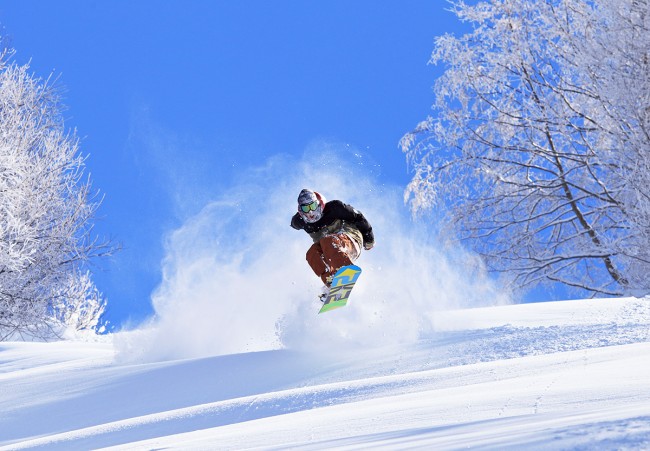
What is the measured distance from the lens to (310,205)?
8.47m

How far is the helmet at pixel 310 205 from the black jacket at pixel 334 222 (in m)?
0.15

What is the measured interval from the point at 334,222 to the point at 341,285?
2.48ft

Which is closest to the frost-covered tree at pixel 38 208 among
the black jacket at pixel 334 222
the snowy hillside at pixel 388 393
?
the snowy hillside at pixel 388 393

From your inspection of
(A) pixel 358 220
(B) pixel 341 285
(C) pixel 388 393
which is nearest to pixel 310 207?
(A) pixel 358 220

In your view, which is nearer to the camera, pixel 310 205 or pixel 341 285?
pixel 310 205

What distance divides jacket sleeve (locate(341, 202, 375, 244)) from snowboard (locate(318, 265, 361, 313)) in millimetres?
604

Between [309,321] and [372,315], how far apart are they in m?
0.92

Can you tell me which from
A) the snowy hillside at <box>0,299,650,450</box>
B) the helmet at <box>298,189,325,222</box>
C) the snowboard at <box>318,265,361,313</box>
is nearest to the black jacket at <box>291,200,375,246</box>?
the helmet at <box>298,189,325,222</box>

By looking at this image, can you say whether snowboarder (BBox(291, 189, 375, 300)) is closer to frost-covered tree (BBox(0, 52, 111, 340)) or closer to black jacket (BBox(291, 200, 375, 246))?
black jacket (BBox(291, 200, 375, 246))

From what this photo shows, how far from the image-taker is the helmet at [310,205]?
8.46 meters

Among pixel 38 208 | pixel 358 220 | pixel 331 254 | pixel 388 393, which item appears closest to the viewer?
pixel 388 393

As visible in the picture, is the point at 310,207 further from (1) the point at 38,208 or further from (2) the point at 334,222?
(1) the point at 38,208

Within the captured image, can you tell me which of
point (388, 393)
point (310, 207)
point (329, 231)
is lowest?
point (388, 393)

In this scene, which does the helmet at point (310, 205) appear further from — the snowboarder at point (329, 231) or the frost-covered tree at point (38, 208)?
the frost-covered tree at point (38, 208)
